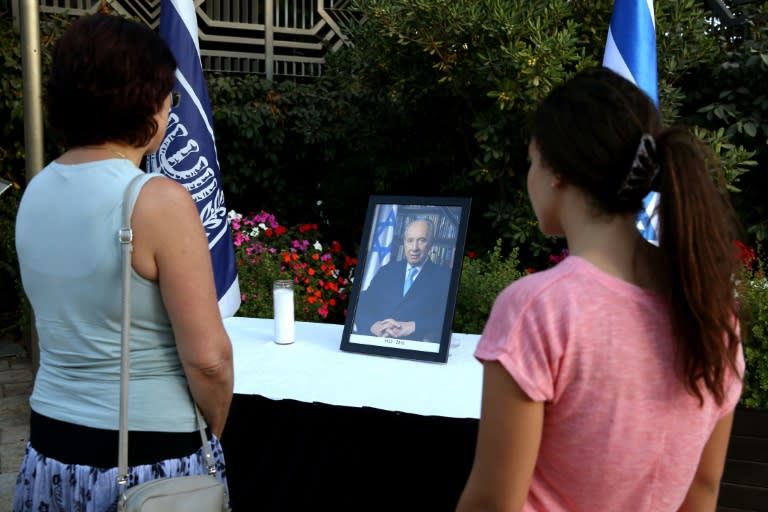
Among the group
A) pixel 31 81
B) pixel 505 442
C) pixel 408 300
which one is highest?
pixel 31 81

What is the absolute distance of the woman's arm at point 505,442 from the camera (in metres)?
0.82

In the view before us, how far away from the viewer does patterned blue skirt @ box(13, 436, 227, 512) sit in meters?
1.14

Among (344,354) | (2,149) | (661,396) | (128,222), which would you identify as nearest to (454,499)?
(344,354)

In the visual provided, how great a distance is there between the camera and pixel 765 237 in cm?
406

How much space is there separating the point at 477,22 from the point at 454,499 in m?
2.95

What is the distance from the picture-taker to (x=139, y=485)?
1108 millimetres

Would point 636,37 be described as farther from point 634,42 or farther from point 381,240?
point 381,240

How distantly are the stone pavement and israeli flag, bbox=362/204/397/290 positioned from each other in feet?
6.39

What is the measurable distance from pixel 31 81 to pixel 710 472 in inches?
124

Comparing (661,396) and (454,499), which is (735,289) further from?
(454,499)

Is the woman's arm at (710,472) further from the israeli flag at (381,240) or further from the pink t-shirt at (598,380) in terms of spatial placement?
the israeli flag at (381,240)

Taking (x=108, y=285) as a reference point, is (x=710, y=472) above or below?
below

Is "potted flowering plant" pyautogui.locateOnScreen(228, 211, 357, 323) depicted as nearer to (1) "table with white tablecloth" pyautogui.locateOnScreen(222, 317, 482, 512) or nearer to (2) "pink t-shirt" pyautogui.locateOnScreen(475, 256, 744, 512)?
(1) "table with white tablecloth" pyautogui.locateOnScreen(222, 317, 482, 512)

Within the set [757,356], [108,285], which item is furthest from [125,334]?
[757,356]
